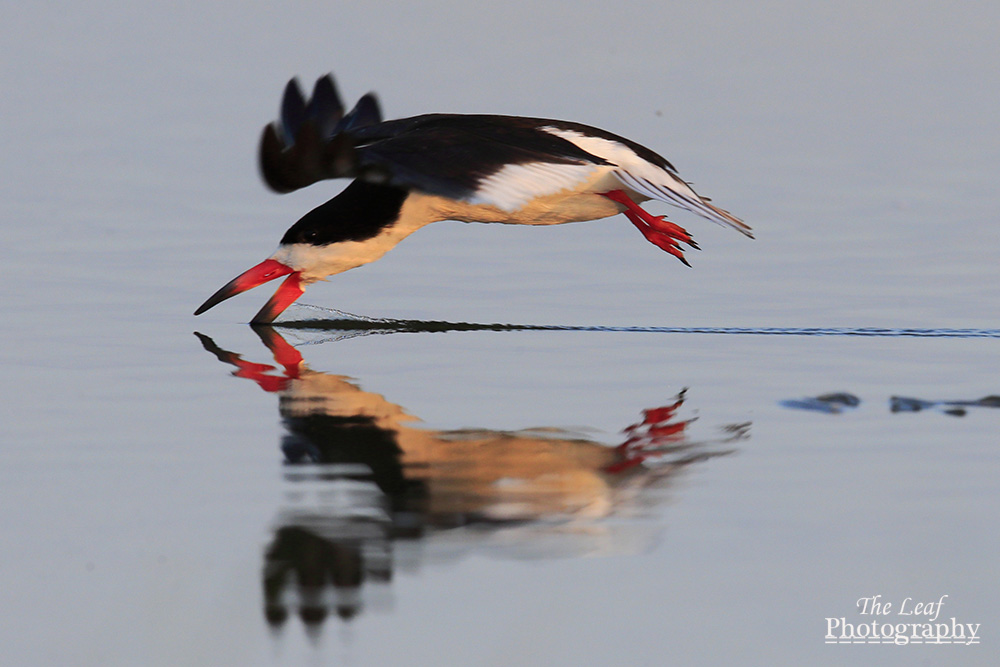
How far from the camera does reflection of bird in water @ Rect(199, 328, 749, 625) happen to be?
13.8 ft

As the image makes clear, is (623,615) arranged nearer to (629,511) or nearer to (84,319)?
(629,511)

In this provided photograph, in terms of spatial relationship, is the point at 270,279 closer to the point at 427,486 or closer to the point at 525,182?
the point at 525,182

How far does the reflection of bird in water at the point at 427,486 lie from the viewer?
13.8ft

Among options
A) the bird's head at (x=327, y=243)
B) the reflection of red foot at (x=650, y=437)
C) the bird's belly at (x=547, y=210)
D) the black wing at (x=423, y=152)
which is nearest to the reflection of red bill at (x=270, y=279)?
the bird's head at (x=327, y=243)

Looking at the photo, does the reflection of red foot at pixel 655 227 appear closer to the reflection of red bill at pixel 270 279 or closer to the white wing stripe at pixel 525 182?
the white wing stripe at pixel 525 182

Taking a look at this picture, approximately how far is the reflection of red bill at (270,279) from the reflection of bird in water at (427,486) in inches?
56.8

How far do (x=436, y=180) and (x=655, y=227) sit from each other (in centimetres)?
169

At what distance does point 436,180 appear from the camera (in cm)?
624

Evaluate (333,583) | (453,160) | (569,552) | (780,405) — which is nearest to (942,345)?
(780,405)

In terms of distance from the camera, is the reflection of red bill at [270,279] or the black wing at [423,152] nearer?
the black wing at [423,152]

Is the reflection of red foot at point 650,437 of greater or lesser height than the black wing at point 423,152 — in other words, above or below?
below

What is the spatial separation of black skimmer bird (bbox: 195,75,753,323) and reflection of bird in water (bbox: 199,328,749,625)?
0.95 meters

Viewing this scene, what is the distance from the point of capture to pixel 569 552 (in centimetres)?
426

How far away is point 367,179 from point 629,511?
10.2ft
